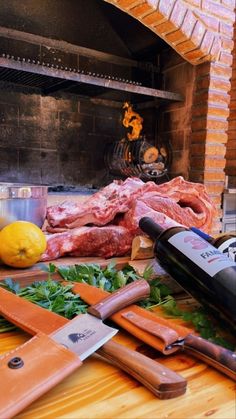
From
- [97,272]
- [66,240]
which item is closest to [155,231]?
[97,272]

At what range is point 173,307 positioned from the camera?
21.6 inches

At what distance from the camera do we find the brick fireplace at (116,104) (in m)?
2.19

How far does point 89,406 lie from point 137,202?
576 millimetres

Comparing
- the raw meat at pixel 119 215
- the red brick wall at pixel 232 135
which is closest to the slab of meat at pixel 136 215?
the raw meat at pixel 119 215

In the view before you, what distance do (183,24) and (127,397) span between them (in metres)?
2.17

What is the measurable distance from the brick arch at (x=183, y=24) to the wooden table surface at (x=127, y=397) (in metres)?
1.93

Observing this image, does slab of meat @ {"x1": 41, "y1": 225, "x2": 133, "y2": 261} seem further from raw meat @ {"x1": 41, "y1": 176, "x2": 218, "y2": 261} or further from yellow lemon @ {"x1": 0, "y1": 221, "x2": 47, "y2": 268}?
yellow lemon @ {"x1": 0, "y1": 221, "x2": 47, "y2": 268}

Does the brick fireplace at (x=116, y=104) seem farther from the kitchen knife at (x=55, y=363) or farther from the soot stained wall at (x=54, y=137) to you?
the kitchen knife at (x=55, y=363)

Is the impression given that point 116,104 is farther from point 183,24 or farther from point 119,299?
point 119,299

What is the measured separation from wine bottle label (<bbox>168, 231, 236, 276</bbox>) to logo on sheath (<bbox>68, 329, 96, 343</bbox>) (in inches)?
7.2

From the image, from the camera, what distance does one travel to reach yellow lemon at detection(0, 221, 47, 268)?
2.06 feet

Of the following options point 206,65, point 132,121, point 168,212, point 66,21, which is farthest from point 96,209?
point 66,21

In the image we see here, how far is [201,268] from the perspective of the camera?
0.49 meters

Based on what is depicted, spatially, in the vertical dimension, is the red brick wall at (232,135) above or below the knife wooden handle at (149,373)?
above
